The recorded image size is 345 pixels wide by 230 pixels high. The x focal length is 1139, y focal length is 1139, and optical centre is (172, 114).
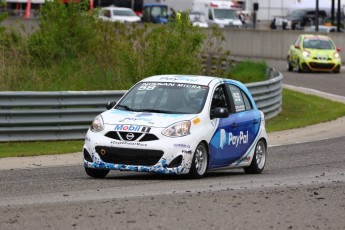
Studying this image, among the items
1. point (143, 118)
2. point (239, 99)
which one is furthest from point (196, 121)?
point (239, 99)

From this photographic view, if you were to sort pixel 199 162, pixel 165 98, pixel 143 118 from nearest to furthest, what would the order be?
pixel 143 118 < pixel 199 162 < pixel 165 98

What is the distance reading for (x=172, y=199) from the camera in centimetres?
1122

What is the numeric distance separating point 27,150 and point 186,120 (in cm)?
615

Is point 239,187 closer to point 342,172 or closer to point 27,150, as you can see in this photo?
point 342,172

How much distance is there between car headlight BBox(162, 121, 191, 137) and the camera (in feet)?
44.7

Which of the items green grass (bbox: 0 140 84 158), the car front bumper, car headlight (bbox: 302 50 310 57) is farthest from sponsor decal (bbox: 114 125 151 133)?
car headlight (bbox: 302 50 310 57)

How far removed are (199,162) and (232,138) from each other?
1.04 metres

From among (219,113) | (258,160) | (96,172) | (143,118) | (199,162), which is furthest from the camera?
(258,160)

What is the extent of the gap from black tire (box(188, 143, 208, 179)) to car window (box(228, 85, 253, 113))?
127cm

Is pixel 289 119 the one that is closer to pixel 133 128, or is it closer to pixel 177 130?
pixel 177 130

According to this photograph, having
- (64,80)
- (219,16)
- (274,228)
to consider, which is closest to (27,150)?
(64,80)

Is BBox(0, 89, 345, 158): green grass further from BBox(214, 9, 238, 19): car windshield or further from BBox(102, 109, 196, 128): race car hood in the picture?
BBox(214, 9, 238, 19): car windshield

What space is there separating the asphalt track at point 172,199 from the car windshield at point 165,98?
0.88 metres

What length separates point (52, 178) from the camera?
561 inches
